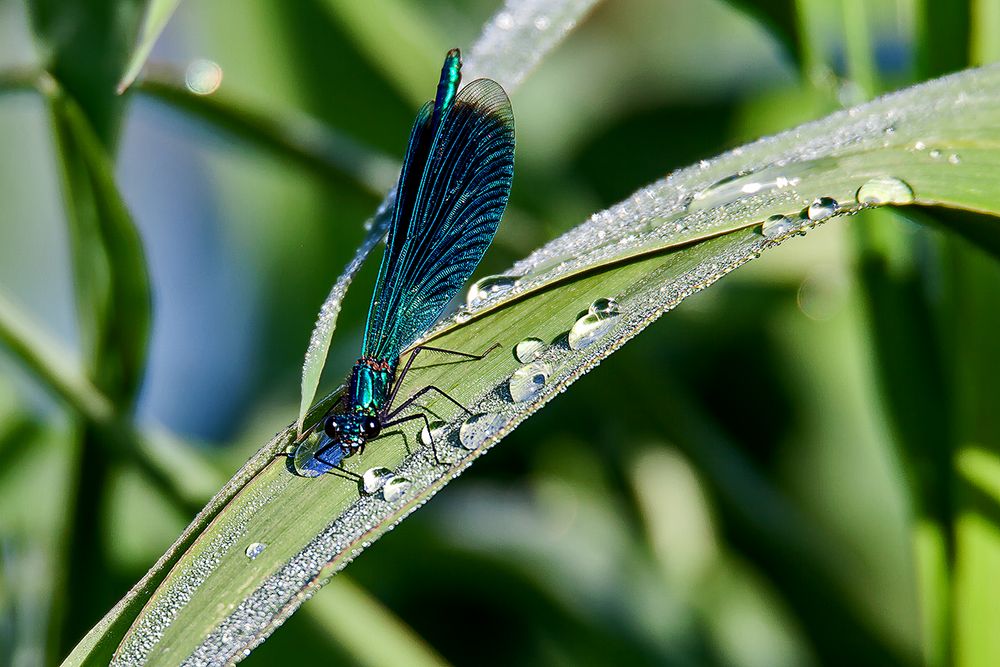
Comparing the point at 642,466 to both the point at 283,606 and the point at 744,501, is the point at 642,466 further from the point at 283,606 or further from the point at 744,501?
the point at 283,606

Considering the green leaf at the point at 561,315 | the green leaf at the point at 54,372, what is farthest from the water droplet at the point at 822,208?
the green leaf at the point at 54,372

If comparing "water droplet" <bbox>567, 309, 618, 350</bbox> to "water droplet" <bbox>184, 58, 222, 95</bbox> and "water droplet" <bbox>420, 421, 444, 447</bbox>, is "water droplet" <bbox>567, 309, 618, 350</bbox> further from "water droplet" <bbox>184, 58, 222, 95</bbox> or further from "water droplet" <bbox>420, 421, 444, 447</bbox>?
"water droplet" <bbox>184, 58, 222, 95</bbox>

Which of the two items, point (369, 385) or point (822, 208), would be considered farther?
point (369, 385)

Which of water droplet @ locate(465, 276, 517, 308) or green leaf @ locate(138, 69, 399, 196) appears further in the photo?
green leaf @ locate(138, 69, 399, 196)

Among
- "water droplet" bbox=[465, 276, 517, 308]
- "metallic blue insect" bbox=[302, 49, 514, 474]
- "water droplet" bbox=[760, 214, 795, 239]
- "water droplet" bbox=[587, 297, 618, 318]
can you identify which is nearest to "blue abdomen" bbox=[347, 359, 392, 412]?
"metallic blue insect" bbox=[302, 49, 514, 474]

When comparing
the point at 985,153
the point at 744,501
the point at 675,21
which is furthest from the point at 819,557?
the point at 675,21

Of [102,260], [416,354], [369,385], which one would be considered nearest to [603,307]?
[416,354]

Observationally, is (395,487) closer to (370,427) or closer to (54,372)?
(370,427)
